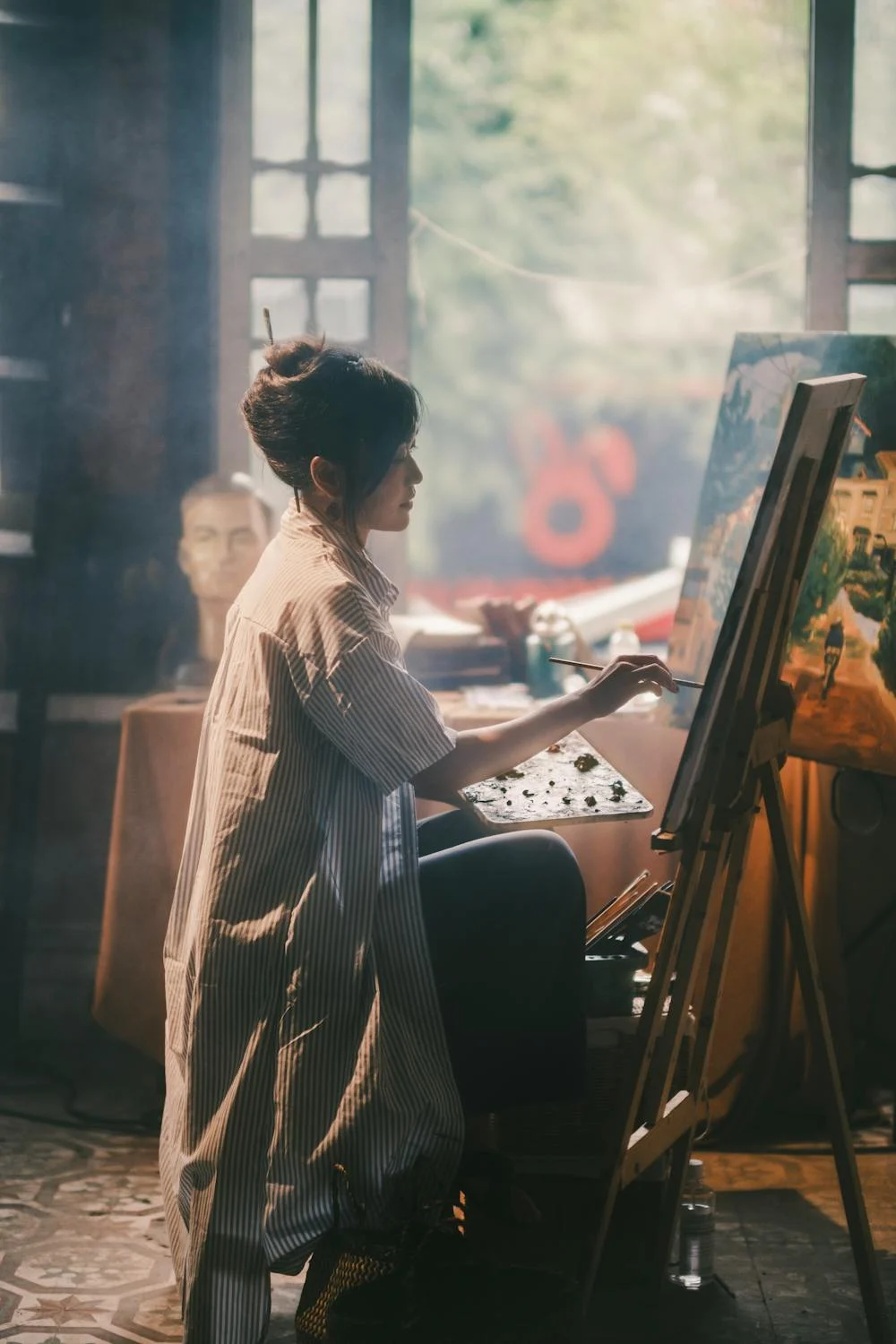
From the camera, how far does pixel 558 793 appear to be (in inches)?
78.0

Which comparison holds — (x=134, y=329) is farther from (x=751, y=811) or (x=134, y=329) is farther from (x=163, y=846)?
(x=751, y=811)

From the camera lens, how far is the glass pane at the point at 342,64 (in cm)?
326

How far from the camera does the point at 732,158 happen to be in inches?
293

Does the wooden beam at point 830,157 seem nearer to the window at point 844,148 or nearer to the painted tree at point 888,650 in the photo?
the window at point 844,148

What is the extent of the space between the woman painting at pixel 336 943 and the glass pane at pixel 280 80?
5.69 ft

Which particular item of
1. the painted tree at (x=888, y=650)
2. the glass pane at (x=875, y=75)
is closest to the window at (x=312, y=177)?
the glass pane at (x=875, y=75)

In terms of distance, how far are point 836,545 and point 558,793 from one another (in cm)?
77

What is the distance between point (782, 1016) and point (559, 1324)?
1174 mm

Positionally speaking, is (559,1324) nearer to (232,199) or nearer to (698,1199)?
(698,1199)

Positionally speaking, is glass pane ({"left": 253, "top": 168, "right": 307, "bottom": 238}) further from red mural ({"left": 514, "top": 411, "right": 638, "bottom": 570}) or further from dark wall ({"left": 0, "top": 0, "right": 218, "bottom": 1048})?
red mural ({"left": 514, "top": 411, "right": 638, "bottom": 570})

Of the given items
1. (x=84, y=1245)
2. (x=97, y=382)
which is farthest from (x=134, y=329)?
(x=84, y=1245)

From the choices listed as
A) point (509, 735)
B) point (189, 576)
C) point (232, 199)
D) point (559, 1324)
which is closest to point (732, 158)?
point (232, 199)

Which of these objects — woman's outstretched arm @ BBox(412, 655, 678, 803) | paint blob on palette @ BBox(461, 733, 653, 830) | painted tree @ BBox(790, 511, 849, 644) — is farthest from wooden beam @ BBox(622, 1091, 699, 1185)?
painted tree @ BBox(790, 511, 849, 644)

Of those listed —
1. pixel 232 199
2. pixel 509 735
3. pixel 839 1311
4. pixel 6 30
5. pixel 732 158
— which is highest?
pixel 732 158
